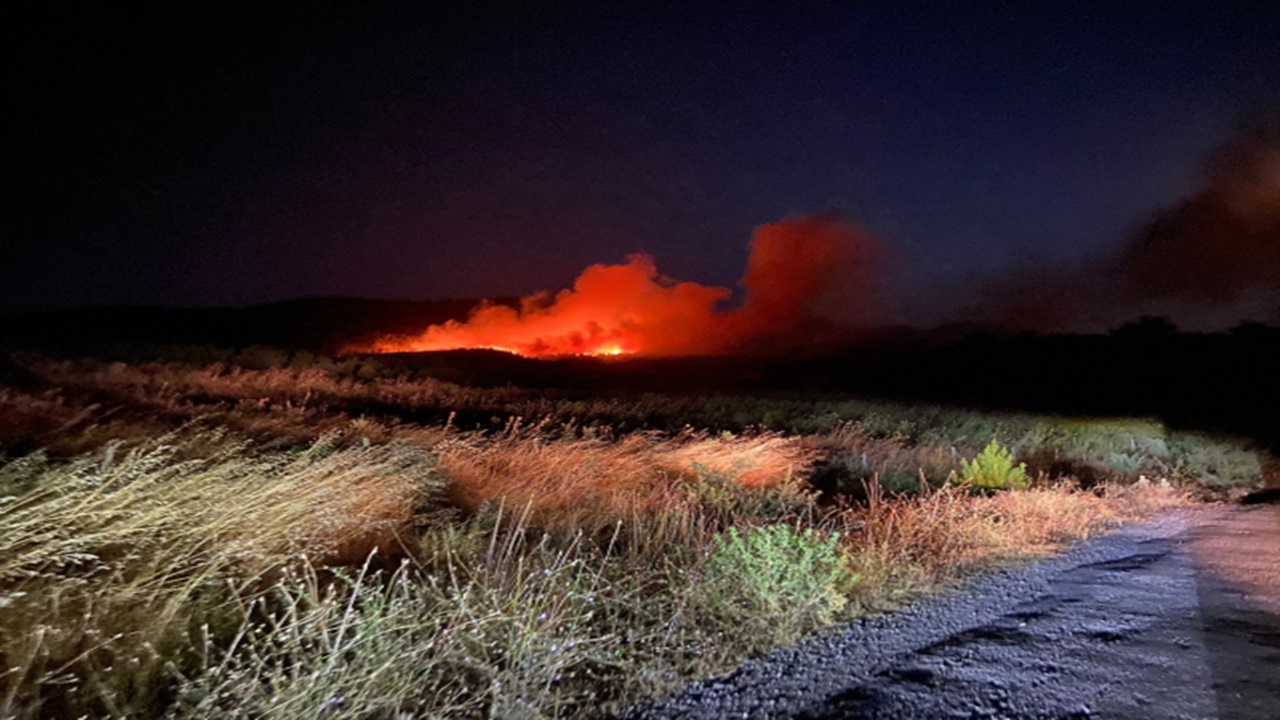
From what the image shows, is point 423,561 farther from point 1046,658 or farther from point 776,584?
point 1046,658

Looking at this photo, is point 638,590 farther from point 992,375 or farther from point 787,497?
point 992,375

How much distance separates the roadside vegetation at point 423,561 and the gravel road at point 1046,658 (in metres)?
0.27

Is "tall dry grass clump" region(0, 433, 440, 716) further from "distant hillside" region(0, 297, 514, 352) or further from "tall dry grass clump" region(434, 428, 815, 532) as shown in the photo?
"distant hillside" region(0, 297, 514, 352)

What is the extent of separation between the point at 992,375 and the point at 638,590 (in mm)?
42093

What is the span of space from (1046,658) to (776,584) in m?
1.55

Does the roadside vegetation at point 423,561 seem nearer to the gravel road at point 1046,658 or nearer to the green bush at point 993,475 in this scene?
the gravel road at point 1046,658

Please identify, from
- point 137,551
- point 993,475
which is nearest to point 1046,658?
point 137,551

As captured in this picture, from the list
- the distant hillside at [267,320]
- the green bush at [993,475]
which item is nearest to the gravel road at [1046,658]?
the green bush at [993,475]

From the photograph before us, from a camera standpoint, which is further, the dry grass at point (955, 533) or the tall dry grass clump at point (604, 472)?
the tall dry grass clump at point (604, 472)

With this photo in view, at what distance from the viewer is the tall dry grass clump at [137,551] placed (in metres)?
3.35

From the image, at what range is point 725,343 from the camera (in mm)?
44375

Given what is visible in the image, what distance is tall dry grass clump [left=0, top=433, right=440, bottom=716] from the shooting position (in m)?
3.35

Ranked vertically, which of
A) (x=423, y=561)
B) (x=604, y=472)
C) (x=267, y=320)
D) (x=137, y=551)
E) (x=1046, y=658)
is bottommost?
(x=1046, y=658)

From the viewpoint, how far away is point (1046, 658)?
4551 mm
